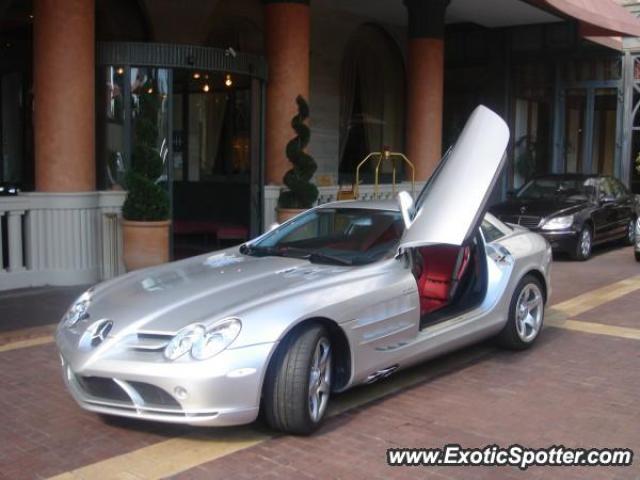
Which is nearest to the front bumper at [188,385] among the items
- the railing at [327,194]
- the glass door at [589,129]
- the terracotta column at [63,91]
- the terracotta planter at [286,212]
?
the terracotta column at [63,91]

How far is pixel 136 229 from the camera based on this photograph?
32.3 ft

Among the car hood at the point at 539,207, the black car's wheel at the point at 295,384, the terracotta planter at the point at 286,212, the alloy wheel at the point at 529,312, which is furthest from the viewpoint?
the car hood at the point at 539,207

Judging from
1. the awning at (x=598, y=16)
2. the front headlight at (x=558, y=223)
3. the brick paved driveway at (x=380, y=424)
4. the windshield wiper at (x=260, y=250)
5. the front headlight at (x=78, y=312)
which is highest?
the awning at (x=598, y=16)

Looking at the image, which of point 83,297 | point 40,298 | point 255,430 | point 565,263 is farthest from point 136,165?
point 565,263

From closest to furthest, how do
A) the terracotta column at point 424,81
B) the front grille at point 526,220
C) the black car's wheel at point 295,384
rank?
the black car's wheel at point 295,384 < the front grille at point 526,220 < the terracotta column at point 424,81

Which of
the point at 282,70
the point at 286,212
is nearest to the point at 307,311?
the point at 286,212

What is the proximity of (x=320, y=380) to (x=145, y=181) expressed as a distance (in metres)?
5.63

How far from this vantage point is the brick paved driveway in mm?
4395

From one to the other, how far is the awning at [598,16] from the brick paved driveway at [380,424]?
1037cm

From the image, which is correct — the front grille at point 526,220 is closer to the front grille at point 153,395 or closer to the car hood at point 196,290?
the car hood at point 196,290

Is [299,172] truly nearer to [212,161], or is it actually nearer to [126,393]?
[212,161]

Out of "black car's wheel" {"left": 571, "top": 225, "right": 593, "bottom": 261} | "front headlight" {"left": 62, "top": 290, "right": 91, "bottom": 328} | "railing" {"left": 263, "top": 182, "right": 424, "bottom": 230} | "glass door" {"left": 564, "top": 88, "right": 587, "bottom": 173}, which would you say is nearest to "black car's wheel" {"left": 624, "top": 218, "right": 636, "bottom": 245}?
"black car's wheel" {"left": 571, "top": 225, "right": 593, "bottom": 261}

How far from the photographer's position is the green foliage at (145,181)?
9.85 m

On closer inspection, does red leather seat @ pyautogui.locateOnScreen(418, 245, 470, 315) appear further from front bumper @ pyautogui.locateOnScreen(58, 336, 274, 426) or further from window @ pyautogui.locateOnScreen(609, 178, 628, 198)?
window @ pyautogui.locateOnScreen(609, 178, 628, 198)
